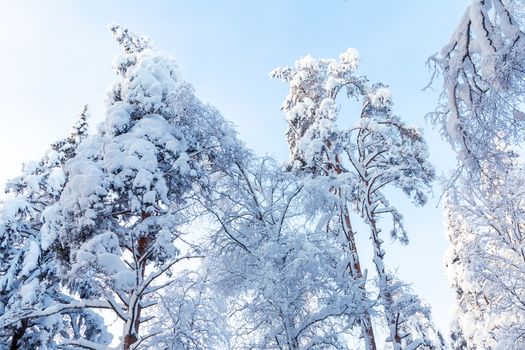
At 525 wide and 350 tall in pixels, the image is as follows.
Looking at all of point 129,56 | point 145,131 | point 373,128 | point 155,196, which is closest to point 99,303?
point 155,196

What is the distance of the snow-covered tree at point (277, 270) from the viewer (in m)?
8.17

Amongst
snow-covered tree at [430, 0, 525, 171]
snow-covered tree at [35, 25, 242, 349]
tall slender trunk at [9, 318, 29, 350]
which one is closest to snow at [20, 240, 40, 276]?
tall slender trunk at [9, 318, 29, 350]

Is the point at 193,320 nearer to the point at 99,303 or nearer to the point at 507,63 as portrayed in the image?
the point at 99,303

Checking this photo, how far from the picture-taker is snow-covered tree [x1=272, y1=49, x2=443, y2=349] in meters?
12.0

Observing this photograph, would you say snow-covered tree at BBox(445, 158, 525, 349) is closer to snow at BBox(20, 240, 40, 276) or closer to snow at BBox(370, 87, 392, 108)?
snow at BBox(370, 87, 392, 108)

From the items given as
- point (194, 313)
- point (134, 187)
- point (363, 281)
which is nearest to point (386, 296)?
point (363, 281)

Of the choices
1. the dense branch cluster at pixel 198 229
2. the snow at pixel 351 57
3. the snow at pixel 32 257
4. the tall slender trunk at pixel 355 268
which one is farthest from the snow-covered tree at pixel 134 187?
the snow at pixel 351 57

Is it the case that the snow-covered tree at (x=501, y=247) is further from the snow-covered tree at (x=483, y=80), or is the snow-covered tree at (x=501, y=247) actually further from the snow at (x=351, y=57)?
the snow-covered tree at (x=483, y=80)

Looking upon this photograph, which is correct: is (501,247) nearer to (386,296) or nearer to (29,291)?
(386,296)

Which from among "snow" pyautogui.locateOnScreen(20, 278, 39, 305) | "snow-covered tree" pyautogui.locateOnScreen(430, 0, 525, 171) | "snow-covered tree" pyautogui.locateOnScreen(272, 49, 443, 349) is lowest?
"snow-covered tree" pyautogui.locateOnScreen(430, 0, 525, 171)

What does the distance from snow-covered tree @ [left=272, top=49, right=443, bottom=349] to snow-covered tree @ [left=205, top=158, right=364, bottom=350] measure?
1547mm

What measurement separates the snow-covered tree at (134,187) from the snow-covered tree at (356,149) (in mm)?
3577

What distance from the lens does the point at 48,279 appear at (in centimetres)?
1130

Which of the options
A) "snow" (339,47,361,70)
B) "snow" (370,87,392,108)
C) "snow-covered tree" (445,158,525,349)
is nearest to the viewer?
"snow-covered tree" (445,158,525,349)
